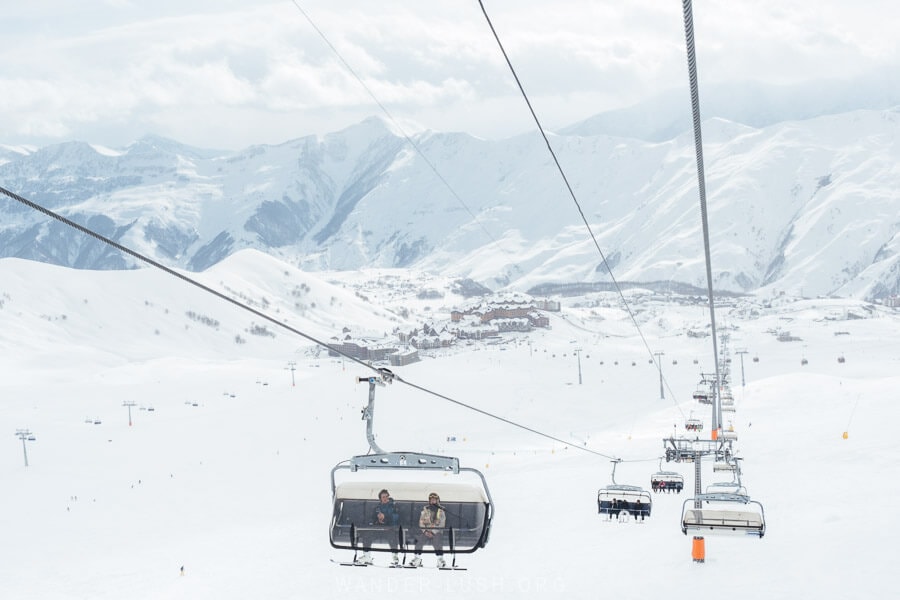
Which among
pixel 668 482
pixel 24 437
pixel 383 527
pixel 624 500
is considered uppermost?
pixel 383 527

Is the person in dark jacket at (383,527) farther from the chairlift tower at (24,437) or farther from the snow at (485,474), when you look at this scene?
the chairlift tower at (24,437)

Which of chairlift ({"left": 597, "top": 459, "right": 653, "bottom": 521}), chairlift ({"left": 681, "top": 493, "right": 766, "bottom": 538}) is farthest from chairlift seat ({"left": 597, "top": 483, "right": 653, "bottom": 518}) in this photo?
chairlift ({"left": 681, "top": 493, "right": 766, "bottom": 538})

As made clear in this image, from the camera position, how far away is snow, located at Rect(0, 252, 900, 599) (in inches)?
1467

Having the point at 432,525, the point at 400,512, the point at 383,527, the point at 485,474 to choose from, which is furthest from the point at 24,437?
the point at 432,525

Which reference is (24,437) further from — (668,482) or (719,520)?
(719,520)

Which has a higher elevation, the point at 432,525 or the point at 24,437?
the point at 432,525

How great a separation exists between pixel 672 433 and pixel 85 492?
152 ft

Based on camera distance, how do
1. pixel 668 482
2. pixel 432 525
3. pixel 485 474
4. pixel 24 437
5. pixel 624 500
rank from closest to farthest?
1. pixel 432 525
2. pixel 624 500
3. pixel 668 482
4. pixel 485 474
5. pixel 24 437

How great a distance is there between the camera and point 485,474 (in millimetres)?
65812

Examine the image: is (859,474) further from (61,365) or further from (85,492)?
(61,365)

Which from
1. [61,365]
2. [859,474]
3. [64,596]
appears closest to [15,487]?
[64,596]

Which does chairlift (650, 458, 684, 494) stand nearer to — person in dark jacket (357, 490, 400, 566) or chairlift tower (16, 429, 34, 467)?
person in dark jacket (357, 490, 400, 566)

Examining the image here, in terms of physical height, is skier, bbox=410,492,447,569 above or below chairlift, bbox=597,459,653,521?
above

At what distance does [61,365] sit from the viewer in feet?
607
